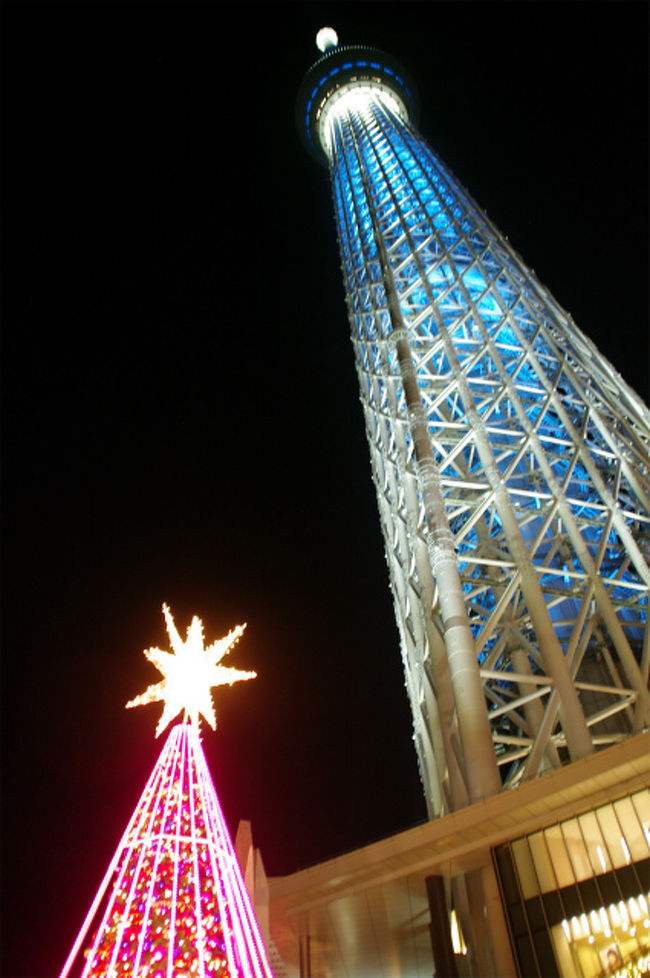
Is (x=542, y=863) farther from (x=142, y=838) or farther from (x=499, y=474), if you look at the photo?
(x=499, y=474)

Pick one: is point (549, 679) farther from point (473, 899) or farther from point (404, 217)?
point (404, 217)

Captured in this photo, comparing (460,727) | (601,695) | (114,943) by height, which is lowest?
(114,943)

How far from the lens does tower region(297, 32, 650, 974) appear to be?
21594 millimetres

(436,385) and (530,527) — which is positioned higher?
(436,385)

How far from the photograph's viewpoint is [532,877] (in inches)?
626

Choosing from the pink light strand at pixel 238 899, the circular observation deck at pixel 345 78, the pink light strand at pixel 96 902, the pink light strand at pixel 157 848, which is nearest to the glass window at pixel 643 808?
the pink light strand at pixel 238 899

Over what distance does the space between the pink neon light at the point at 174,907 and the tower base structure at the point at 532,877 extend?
11.6 feet

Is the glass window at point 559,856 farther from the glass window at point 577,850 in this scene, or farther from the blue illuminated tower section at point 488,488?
the blue illuminated tower section at point 488,488

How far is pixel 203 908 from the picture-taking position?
1430 cm

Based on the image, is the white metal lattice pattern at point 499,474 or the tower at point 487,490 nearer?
the tower at point 487,490

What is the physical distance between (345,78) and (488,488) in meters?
49.5

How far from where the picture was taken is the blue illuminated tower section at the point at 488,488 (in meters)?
21.8

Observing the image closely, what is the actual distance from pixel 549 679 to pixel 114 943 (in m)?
12.2

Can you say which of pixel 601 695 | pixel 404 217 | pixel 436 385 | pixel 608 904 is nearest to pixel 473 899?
pixel 608 904
